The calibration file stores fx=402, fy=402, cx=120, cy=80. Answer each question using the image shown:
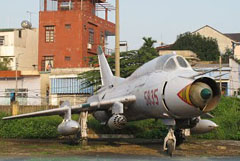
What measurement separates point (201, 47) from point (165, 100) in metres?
62.1

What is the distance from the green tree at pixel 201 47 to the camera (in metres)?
74.3

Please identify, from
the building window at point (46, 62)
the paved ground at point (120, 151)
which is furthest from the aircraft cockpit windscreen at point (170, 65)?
the building window at point (46, 62)

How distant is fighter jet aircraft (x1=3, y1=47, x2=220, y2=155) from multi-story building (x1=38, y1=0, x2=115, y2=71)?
34.5m

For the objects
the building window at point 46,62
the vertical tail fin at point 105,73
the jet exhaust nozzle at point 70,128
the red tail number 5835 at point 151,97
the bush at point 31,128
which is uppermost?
the building window at point 46,62

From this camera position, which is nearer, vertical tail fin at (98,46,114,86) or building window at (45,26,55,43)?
vertical tail fin at (98,46,114,86)

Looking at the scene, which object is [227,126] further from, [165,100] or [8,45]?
[8,45]

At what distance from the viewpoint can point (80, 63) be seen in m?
53.4

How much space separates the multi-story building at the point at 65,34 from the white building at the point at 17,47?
20.3 feet

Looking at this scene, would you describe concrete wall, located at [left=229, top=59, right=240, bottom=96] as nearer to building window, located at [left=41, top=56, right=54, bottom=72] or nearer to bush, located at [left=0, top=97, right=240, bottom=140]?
building window, located at [left=41, top=56, right=54, bottom=72]

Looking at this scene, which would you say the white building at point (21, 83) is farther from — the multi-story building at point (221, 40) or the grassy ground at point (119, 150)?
the multi-story building at point (221, 40)

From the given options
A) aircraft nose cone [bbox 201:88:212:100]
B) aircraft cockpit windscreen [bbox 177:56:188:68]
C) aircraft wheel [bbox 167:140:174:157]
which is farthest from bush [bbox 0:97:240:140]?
aircraft nose cone [bbox 201:88:212:100]

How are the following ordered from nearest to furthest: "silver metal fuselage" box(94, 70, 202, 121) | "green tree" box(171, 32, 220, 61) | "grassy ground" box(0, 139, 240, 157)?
"silver metal fuselage" box(94, 70, 202, 121)
"grassy ground" box(0, 139, 240, 157)
"green tree" box(171, 32, 220, 61)

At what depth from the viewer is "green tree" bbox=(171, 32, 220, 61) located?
244ft

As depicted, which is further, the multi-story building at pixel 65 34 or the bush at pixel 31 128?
the multi-story building at pixel 65 34
